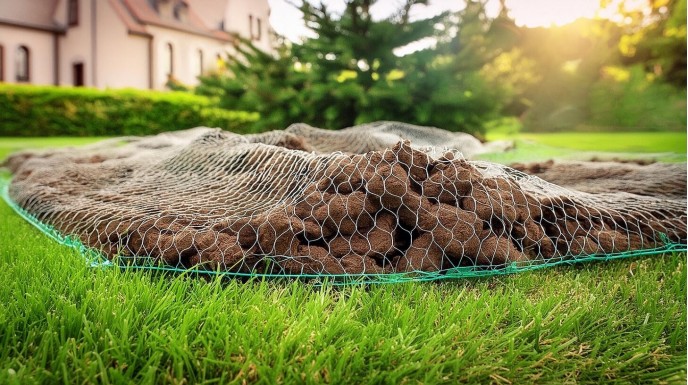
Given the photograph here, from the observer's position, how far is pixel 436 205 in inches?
83.4

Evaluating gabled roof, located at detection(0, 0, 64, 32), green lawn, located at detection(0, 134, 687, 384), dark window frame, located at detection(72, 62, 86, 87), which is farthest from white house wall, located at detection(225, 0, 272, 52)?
green lawn, located at detection(0, 134, 687, 384)

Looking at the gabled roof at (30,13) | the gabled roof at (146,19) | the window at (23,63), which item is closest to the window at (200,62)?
the gabled roof at (146,19)

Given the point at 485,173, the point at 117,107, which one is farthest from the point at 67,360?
the point at 117,107

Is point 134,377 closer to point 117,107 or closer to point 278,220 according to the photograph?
point 278,220

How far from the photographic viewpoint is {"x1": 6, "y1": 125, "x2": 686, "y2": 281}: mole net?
1973mm

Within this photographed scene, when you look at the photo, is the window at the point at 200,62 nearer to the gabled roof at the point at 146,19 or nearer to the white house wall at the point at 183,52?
the white house wall at the point at 183,52

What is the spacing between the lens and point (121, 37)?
6457 mm

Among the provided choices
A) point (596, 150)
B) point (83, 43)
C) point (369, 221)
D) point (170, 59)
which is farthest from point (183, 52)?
point (596, 150)

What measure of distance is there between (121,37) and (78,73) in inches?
86.6

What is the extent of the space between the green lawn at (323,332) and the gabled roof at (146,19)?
475cm

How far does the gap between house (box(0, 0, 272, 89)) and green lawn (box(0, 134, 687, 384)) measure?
494 cm

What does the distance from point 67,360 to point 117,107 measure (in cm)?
911

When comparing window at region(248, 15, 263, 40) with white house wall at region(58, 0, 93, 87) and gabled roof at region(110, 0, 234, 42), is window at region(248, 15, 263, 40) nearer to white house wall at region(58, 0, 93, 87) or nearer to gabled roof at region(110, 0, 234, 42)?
gabled roof at region(110, 0, 234, 42)

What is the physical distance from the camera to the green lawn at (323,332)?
1244 mm
